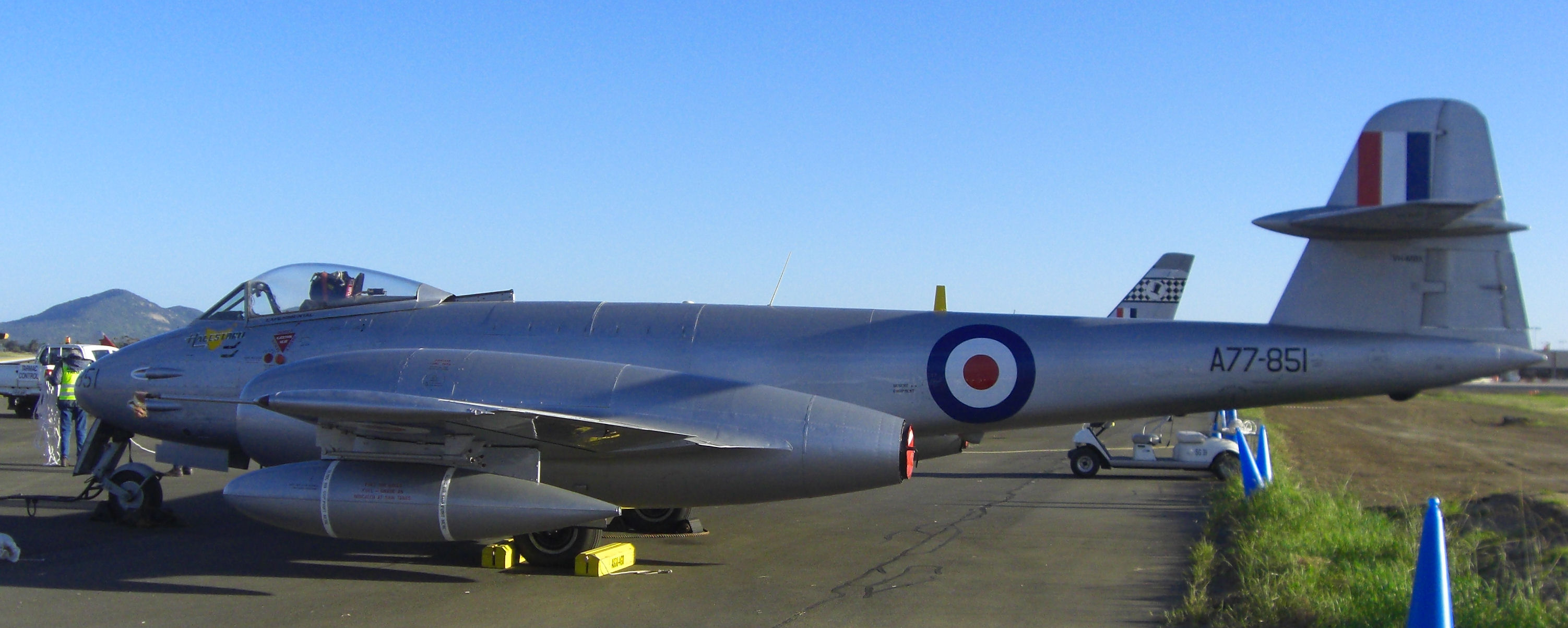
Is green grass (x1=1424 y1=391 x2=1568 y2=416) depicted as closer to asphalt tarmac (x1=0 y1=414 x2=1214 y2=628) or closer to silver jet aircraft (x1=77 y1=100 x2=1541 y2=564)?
asphalt tarmac (x1=0 y1=414 x2=1214 y2=628)

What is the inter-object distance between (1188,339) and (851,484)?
3063mm

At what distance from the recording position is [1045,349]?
8984 millimetres

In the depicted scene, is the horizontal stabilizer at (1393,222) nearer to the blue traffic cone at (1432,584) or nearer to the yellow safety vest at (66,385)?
the blue traffic cone at (1432,584)

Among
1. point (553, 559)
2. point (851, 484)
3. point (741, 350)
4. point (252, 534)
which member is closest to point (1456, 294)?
point (851, 484)

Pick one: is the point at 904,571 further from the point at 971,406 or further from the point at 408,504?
the point at 408,504

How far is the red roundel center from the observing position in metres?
9.02

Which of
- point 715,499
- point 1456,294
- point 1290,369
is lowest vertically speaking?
point 715,499

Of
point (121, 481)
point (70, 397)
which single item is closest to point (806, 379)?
point (121, 481)

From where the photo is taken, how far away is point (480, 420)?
777 cm

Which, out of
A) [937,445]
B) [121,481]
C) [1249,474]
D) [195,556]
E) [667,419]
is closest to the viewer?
[667,419]

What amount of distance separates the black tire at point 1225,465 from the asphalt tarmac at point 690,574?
2.64 metres

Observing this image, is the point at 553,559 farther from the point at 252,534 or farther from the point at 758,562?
the point at 252,534

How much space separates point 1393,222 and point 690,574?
6.13 meters

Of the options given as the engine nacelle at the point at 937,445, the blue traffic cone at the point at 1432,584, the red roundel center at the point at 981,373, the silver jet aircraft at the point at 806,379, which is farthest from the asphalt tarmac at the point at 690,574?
the blue traffic cone at the point at 1432,584
